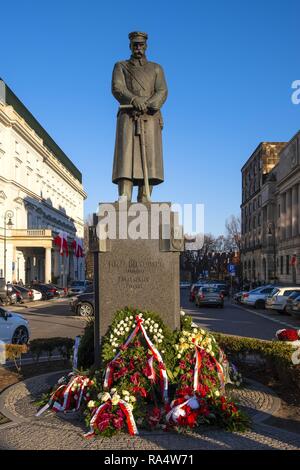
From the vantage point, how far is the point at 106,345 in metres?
7.25

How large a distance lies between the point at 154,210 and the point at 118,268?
1.03 m

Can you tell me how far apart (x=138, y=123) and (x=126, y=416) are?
442cm

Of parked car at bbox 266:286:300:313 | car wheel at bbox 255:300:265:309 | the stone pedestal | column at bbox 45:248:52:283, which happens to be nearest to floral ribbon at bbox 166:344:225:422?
the stone pedestal

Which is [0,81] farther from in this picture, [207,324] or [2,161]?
[207,324]

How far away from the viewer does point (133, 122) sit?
8.38 m

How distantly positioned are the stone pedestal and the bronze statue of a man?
0.70 m

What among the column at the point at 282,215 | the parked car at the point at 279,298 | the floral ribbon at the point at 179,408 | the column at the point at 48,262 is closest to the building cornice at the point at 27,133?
the column at the point at 48,262

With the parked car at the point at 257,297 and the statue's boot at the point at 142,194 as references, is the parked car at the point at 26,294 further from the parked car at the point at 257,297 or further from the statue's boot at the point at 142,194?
the statue's boot at the point at 142,194

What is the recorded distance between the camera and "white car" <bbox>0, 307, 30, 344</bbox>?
13938 mm

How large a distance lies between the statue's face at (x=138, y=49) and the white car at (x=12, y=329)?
837 cm

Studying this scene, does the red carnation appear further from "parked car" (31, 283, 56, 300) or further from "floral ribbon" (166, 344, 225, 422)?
"parked car" (31, 283, 56, 300)

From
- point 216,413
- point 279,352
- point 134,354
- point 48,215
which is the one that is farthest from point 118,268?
point 48,215

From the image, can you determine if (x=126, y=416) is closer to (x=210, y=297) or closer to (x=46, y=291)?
(x=210, y=297)

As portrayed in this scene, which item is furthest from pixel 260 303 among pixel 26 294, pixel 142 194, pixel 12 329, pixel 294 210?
pixel 294 210
